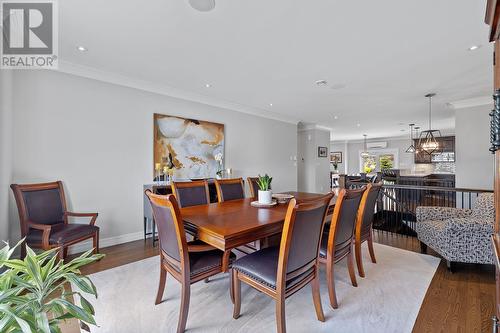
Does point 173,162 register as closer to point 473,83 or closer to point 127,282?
point 127,282

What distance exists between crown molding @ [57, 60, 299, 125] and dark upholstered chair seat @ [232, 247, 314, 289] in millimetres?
3126

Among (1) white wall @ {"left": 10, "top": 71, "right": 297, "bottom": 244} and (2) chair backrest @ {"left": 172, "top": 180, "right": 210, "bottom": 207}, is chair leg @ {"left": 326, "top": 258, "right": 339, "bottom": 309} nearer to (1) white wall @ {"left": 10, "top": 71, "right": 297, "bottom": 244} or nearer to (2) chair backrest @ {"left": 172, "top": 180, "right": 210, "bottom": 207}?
(2) chair backrest @ {"left": 172, "top": 180, "right": 210, "bottom": 207}

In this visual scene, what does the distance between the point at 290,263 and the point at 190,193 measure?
1525mm

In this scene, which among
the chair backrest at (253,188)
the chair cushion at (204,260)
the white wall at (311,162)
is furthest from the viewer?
the white wall at (311,162)

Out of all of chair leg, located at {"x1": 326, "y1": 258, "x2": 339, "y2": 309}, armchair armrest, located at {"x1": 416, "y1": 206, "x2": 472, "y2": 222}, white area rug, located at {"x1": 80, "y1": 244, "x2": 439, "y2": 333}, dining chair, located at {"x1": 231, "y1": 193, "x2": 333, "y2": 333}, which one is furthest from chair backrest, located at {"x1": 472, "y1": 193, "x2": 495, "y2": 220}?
dining chair, located at {"x1": 231, "y1": 193, "x2": 333, "y2": 333}

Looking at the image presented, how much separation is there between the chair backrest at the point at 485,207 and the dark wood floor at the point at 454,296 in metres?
0.59

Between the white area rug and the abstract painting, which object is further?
the abstract painting

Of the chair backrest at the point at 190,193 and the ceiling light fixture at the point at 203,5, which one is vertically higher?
the ceiling light fixture at the point at 203,5

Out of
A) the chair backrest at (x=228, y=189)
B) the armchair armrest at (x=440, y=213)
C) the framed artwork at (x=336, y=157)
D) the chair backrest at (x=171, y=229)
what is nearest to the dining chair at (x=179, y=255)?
the chair backrest at (x=171, y=229)

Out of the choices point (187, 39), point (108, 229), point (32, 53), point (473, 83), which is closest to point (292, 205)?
point (187, 39)

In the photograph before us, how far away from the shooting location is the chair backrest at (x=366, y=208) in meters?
2.29

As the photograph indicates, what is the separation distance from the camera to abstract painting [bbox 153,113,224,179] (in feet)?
12.6

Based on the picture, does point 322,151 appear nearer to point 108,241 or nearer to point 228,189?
point 228,189

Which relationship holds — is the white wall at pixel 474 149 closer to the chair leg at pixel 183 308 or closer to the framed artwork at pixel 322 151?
the framed artwork at pixel 322 151
